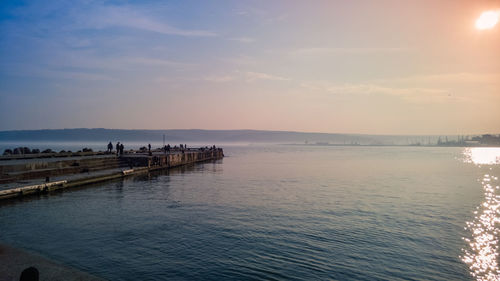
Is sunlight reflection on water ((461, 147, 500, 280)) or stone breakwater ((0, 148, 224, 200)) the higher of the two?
stone breakwater ((0, 148, 224, 200))

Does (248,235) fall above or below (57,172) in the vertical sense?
below

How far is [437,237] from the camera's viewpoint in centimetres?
1529

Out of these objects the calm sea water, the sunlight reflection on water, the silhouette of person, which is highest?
the silhouette of person

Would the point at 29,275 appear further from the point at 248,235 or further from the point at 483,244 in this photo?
the point at 483,244

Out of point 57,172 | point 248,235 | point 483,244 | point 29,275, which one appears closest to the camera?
point 29,275

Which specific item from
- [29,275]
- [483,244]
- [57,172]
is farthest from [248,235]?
[57,172]

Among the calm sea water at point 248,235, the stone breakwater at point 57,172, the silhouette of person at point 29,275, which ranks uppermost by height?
the silhouette of person at point 29,275

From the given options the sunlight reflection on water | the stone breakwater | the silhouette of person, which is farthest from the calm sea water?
the silhouette of person

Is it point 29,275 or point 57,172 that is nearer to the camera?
point 29,275

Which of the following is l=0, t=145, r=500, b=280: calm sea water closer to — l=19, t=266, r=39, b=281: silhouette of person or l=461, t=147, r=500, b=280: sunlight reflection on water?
l=461, t=147, r=500, b=280: sunlight reflection on water

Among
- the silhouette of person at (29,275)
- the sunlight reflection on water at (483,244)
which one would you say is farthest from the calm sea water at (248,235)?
the silhouette of person at (29,275)

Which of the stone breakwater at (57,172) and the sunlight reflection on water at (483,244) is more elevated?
the stone breakwater at (57,172)

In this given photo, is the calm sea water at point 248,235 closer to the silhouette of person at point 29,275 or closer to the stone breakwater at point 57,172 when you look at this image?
the stone breakwater at point 57,172

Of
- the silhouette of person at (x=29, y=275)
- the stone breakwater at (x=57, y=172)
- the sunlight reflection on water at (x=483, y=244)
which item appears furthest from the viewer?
the stone breakwater at (x=57, y=172)
